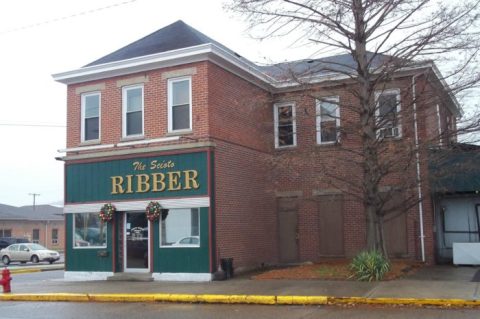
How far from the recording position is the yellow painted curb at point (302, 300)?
12688 mm

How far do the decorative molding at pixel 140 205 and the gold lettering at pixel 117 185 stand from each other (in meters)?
0.38

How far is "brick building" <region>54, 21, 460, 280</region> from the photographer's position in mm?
18203

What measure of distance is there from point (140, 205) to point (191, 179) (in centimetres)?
219

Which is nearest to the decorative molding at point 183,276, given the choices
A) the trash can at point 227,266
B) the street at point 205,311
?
the trash can at point 227,266

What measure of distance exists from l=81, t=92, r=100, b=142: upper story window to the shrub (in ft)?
34.4

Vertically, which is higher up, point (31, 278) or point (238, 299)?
point (238, 299)

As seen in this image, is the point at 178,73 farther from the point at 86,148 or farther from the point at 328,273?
the point at 328,273

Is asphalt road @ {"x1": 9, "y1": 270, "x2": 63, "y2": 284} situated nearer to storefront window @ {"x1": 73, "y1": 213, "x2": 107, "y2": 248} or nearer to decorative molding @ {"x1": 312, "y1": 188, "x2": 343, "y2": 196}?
storefront window @ {"x1": 73, "y1": 213, "x2": 107, "y2": 248}

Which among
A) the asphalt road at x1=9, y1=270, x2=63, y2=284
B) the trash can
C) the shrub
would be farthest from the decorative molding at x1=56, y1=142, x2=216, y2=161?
the shrub

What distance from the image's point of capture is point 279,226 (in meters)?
22.5

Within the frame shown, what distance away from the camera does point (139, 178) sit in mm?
19359

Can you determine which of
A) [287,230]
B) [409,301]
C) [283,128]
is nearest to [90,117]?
[283,128]

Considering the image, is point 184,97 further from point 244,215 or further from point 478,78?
point 478,78

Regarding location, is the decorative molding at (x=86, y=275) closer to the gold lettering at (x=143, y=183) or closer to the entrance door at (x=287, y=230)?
the gold lettering at (x=143, y=183)
